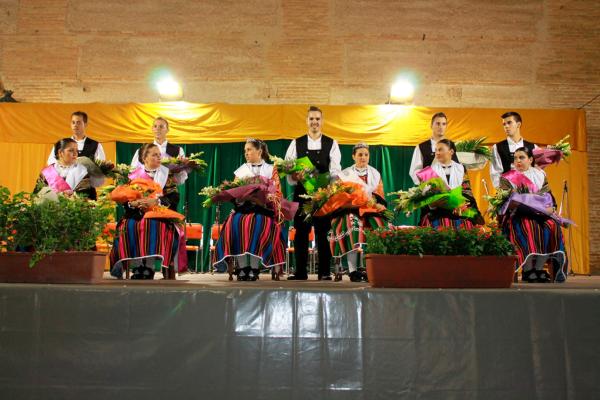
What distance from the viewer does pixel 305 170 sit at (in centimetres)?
577

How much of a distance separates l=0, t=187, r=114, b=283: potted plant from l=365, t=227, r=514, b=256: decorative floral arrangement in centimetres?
155

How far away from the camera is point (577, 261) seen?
9914mm

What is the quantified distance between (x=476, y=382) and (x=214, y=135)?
7373 millimetres

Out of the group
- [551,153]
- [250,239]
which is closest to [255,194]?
[250,239]

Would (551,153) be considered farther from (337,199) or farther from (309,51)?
(309,51)

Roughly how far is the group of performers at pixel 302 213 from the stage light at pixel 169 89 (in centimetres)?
361

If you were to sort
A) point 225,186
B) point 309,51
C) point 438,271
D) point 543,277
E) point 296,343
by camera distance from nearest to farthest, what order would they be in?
1. point 296,343
2. point 438,271
3. point 543,277
4. point 225,186
5. point 309,51

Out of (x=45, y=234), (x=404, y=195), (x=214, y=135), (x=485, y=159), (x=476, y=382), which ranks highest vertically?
(x=214, y=135)

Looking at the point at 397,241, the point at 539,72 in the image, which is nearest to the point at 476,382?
the point at 397,241

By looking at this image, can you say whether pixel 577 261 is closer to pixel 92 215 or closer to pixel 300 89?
pixel 300 89

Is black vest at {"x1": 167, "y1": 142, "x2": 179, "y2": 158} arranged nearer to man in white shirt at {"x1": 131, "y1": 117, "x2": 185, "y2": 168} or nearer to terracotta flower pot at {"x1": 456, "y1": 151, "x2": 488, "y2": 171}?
man in white shirt at {"x1": 131, "y1": 117, "x2": 185, "y2": 168}

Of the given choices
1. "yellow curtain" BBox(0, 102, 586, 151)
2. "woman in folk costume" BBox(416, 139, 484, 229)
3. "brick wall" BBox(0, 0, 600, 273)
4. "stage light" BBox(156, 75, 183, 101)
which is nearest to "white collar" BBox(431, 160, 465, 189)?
"woman in folk costume" BBox(416, 139, 484, 229)

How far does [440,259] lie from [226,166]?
23.4ft

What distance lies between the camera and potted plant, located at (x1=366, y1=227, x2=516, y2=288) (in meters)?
3.26
